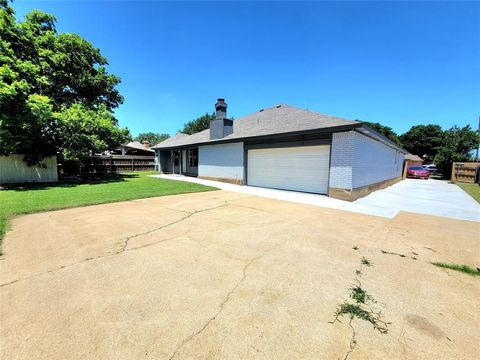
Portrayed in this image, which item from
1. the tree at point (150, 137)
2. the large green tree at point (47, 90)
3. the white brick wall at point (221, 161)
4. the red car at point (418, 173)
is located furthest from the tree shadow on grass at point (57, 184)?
the tree at point (150, 137)

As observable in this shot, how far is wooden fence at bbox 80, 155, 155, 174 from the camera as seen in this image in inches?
766

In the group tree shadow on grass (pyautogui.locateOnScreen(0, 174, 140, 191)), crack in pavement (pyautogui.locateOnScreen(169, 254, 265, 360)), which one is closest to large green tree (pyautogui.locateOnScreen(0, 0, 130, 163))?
tree shadow on grass (pyautogui.locateOnScreen(0, 174, 140, 191))

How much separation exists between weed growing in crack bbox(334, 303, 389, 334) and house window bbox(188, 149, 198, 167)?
16.8 metres

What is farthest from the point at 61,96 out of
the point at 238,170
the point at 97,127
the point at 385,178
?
the point at 385,178

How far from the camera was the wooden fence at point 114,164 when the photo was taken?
19.5 meters

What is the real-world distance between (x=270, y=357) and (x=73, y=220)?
576 cm

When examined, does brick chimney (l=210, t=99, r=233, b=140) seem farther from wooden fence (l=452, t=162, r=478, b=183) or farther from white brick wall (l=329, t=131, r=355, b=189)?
wooden fence (l=452, t=162, r=478, b=183)

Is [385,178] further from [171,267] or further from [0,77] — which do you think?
[0,77]

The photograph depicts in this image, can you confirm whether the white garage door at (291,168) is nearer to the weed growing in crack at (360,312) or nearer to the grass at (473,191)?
the grass at (473,191)

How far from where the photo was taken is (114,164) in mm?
22656

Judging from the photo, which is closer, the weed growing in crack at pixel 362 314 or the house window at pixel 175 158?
the weed growing in crack at pixel 362 314

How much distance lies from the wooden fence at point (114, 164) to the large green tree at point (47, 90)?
6494 mm

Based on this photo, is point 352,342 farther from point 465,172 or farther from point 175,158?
point 465,172

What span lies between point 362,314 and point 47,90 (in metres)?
17.7
